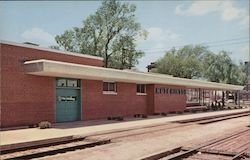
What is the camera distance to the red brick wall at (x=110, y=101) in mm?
23641

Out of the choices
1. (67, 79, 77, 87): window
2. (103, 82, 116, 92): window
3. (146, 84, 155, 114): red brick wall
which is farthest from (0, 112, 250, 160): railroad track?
(146, 84, 155, 114): red brick wall

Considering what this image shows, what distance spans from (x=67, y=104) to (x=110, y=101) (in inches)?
182

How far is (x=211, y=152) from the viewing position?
38.5 ft

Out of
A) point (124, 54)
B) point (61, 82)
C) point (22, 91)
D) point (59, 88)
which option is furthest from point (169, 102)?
point (124, 54)

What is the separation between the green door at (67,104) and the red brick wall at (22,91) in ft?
2.20

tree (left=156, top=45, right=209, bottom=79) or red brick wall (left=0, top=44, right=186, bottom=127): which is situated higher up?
tree (left=156, top=45, right=209, bottom=79)

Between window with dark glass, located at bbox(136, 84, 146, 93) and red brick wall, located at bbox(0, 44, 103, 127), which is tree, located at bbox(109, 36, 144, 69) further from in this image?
red brick wall, located at bbox(0, 44, 103, 127)

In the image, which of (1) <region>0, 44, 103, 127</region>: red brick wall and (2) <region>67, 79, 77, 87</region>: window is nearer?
(1) <region>0, 44, 103, 127</region>: red brick wall

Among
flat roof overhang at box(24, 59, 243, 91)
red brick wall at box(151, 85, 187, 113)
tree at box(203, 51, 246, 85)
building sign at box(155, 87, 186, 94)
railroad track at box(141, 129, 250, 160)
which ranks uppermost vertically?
tree at box(203, 51, 246, 85)

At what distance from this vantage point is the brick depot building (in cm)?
1812

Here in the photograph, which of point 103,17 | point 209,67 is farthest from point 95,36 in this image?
point 209,67

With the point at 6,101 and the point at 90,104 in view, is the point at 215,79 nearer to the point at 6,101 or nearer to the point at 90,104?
the point at 90,104

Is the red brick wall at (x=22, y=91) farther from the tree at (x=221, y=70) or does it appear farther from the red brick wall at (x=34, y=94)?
the tree at (x=221, y=70)

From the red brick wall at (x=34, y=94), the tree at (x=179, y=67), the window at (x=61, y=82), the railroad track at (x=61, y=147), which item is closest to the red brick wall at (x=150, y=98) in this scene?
the red brick wall at (x=34, y=94)
